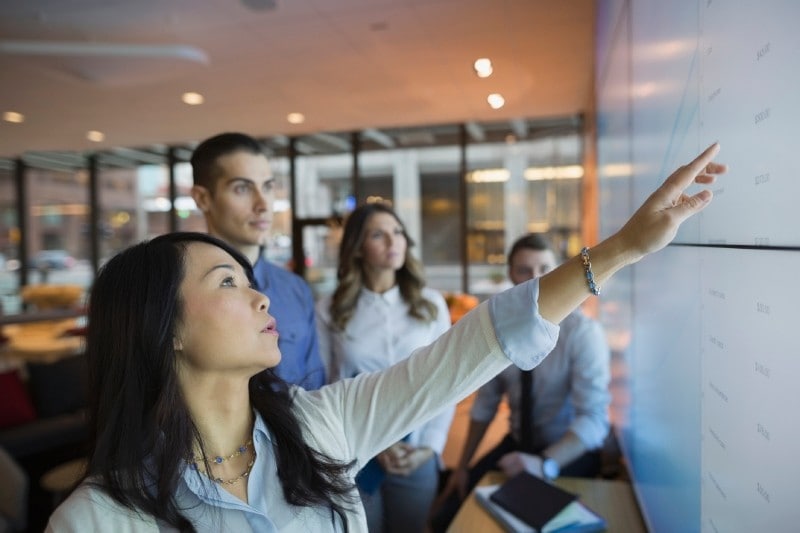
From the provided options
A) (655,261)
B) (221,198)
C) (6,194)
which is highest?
(6,194)

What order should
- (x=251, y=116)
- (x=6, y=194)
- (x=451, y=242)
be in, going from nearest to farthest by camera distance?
(x=251, y=116), (x=451, y=242), (x=6, y=194)

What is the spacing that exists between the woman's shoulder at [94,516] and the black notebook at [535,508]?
1010 millimetres

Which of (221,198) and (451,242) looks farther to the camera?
(451,242)

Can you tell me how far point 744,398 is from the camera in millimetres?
816

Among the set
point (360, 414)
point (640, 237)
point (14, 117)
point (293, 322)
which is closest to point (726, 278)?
point (640, 237)

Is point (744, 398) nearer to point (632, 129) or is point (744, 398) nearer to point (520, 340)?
point (520, 340)

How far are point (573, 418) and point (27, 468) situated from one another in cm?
395

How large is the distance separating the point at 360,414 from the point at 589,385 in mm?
1285

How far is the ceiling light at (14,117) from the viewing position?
7086 millimetres

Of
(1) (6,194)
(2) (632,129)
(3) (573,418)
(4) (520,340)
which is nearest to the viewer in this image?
(4) (520,340)

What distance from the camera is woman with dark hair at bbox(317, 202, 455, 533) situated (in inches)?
85.0

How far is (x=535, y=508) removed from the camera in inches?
64.7

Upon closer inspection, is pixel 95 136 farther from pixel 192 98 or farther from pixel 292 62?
pixel 292 62

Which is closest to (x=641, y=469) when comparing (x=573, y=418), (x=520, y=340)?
(x=573, y=418)
